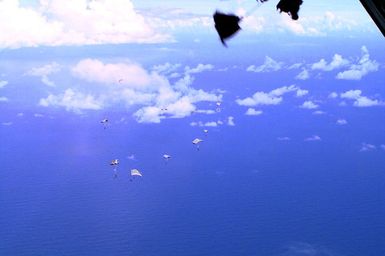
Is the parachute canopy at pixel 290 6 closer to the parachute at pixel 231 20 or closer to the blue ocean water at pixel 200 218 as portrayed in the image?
the parachute at pixel 231 20

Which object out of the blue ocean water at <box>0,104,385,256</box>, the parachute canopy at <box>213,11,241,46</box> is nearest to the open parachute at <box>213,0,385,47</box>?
the parachute canopy at <box>213,11,241,46</box>

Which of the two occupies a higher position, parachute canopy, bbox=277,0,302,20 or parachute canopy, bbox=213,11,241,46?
parachute canopy, bbox=277,0,302,20

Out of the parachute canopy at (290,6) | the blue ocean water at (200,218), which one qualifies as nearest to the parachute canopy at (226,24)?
the parachute canopy at (290,6)

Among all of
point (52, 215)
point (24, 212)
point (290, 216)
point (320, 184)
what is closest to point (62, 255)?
point (52, 215)

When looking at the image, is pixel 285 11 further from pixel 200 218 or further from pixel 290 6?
pixel 200 218

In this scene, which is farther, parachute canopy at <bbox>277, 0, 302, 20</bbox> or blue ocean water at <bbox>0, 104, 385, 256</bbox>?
blue ocean water at <bbox>0, 104, 385, 256</bbox>

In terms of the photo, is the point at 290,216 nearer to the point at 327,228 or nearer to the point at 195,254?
the point at 327,228

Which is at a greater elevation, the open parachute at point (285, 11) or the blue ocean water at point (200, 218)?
the blue ocean water at point (200, 218)

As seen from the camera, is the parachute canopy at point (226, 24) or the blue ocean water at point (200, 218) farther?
the blue ocean water at point (200, 218)

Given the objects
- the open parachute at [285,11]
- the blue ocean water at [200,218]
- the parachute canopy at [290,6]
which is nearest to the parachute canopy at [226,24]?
the open parachute at [285,11]

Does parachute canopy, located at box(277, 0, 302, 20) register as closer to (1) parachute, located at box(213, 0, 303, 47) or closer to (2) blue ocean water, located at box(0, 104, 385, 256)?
(1) parachute, located at box(213, 0, 303, 47)

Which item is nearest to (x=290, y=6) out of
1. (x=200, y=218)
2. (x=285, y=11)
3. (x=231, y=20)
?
(x=285, y=11)
